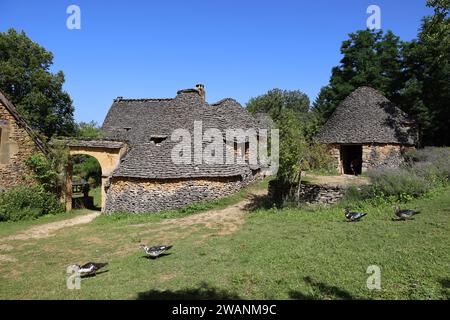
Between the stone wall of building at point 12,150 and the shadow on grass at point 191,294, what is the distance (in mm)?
12720

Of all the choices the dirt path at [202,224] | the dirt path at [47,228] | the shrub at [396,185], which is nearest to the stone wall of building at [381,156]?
the shrub at [396,185]

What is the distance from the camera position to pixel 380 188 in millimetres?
12500

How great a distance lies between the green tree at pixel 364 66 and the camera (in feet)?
94.0

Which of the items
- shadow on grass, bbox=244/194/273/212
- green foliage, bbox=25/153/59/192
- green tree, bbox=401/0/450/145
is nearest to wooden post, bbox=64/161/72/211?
green foliage, bbox=25/153/59/192

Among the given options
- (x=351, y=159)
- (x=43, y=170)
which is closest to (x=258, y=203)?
(x=43, y=170)

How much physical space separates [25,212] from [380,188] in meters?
15.8

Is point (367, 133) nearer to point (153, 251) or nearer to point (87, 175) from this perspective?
point (153, 251)

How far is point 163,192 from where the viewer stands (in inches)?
616

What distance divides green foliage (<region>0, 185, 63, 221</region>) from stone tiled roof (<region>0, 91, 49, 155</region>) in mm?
2010

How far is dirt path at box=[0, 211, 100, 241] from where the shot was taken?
11.9 m

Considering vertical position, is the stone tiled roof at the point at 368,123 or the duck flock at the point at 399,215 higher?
the stone tiled roof at the point at 368,123

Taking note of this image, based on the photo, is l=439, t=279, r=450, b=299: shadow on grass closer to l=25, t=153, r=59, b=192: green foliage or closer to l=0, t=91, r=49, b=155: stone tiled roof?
l=25, t=153, r=59, b=192: green foliage

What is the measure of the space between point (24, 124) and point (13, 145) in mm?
1150

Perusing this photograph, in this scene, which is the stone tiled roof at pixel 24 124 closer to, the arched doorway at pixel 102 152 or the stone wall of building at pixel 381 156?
the arched doorway at pixel 102 152
